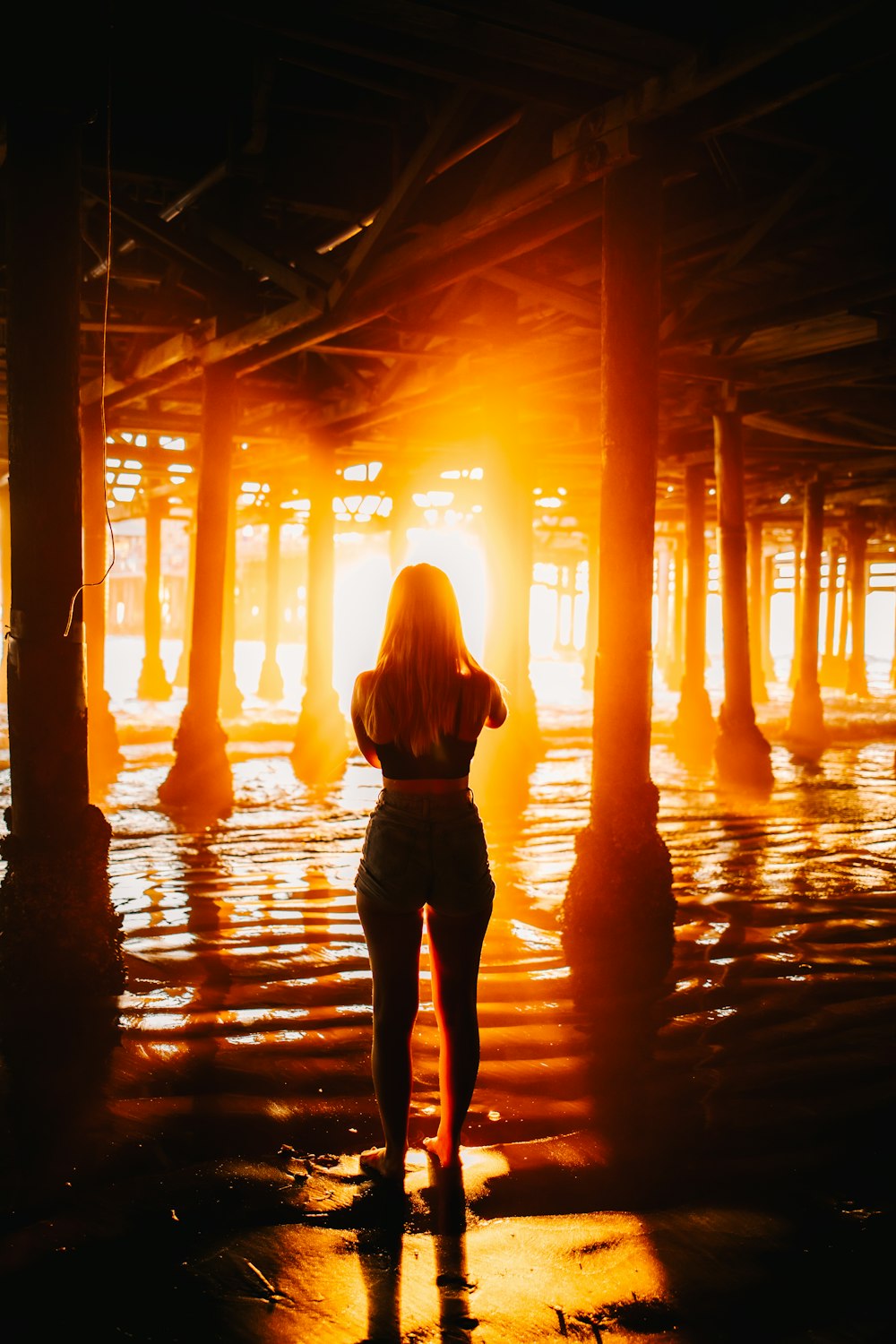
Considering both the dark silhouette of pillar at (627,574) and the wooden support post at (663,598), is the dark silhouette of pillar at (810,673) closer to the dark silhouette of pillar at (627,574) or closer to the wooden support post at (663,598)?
the wooden support post at (663,598)

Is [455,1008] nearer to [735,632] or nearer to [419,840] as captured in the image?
[419,840]

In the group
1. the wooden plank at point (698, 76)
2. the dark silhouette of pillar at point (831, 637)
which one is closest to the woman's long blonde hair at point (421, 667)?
the wooden plank at point (698, 76)

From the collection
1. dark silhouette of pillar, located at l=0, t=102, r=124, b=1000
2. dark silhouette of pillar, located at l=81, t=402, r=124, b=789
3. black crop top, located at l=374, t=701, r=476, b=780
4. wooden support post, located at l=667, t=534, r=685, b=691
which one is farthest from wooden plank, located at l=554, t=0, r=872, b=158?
wooden support post, located at l=667, t=534, r=685, b=691

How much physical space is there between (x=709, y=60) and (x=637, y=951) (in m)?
4.27

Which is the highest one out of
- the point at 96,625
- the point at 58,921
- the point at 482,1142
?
the point at 96,625

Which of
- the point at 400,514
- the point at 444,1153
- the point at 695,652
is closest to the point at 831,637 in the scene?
Result: the point at 695,652

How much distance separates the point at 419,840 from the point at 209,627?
6679 mm

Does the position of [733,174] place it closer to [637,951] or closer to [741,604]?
[637,951]

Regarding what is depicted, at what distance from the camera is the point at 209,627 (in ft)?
29.3

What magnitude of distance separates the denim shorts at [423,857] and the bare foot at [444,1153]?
0.79 metres

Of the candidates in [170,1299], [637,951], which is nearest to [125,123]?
[637,951]

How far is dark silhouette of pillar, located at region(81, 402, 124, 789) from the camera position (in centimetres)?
1058

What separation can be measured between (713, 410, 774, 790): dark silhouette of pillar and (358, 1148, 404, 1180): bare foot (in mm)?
7856

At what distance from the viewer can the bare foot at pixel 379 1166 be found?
278 cm
